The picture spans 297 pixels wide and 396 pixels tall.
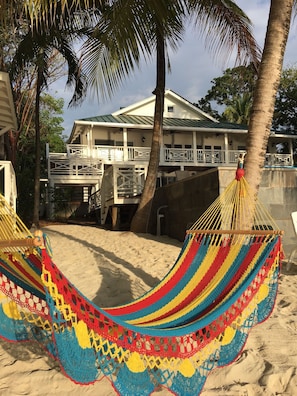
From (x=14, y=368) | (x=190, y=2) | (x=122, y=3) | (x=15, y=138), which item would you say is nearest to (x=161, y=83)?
(x=190, y=2)

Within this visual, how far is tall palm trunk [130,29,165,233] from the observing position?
787 cm

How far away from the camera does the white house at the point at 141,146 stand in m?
14.7

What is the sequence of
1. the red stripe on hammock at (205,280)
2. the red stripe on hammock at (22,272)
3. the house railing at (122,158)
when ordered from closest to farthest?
the red stripe on hammock at (22,272), the red stripe on hammock at (205,280), the house railing at (122,158)

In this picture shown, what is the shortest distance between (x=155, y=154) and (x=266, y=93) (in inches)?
156

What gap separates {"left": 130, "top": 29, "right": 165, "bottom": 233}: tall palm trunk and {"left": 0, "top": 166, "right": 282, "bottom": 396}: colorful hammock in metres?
4.51

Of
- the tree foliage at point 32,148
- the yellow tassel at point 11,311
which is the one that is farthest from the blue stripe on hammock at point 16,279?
the tree foliage at point 32,148

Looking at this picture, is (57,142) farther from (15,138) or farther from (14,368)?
(14,368)

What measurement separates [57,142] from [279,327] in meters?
24.6

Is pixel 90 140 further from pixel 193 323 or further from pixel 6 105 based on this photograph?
pixel 193 323

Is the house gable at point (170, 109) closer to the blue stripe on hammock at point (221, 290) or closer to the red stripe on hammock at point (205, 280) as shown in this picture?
the red stripe on hammock at point (205, 280)

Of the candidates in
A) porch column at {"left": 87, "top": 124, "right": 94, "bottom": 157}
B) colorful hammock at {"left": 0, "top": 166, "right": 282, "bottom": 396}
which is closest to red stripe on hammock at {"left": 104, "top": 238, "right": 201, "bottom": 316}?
colorful hammock at {"left": 0, "top": 166, "right": 282, "bottom": 396}

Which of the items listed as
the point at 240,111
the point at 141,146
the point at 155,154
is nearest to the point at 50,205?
the point at 141,146

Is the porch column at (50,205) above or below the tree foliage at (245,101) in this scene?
below

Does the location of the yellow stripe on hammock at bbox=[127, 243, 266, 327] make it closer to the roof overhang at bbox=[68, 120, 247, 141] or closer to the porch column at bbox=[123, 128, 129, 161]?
the porch column at bbox=[123, 128, 129, 161]
